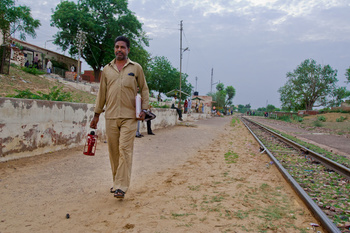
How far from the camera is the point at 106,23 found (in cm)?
3872

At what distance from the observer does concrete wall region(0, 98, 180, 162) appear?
4.66 metres

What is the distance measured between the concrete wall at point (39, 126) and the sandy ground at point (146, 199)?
240 mm

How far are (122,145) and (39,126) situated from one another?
303cm

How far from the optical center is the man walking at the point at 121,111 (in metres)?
3.20

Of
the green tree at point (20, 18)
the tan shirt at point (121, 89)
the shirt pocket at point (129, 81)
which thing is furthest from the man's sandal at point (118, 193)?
the green tree at point (20, 18)

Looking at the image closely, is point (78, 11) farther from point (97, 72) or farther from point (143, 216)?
point (143, 216)

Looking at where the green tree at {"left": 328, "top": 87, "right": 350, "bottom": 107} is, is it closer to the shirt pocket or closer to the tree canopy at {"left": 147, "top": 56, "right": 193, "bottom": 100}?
the tree canopy at {"left": 147, "top": 56, "right": 193, "bottom": 100}

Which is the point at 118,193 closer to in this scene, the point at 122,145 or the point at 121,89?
the point at 122,145

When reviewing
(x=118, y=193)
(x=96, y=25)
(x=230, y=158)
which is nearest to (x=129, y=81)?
(x=118, y=193)

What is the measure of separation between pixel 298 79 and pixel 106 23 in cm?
4408

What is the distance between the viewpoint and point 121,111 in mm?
3244

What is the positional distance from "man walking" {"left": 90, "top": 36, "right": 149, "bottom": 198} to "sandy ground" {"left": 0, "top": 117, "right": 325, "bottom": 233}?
1.35ft

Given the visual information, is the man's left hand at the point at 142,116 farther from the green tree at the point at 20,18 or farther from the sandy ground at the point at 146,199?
the green tree at the point at 20,18

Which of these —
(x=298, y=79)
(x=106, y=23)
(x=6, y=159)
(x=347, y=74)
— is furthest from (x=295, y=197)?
(x=298, y=79)
